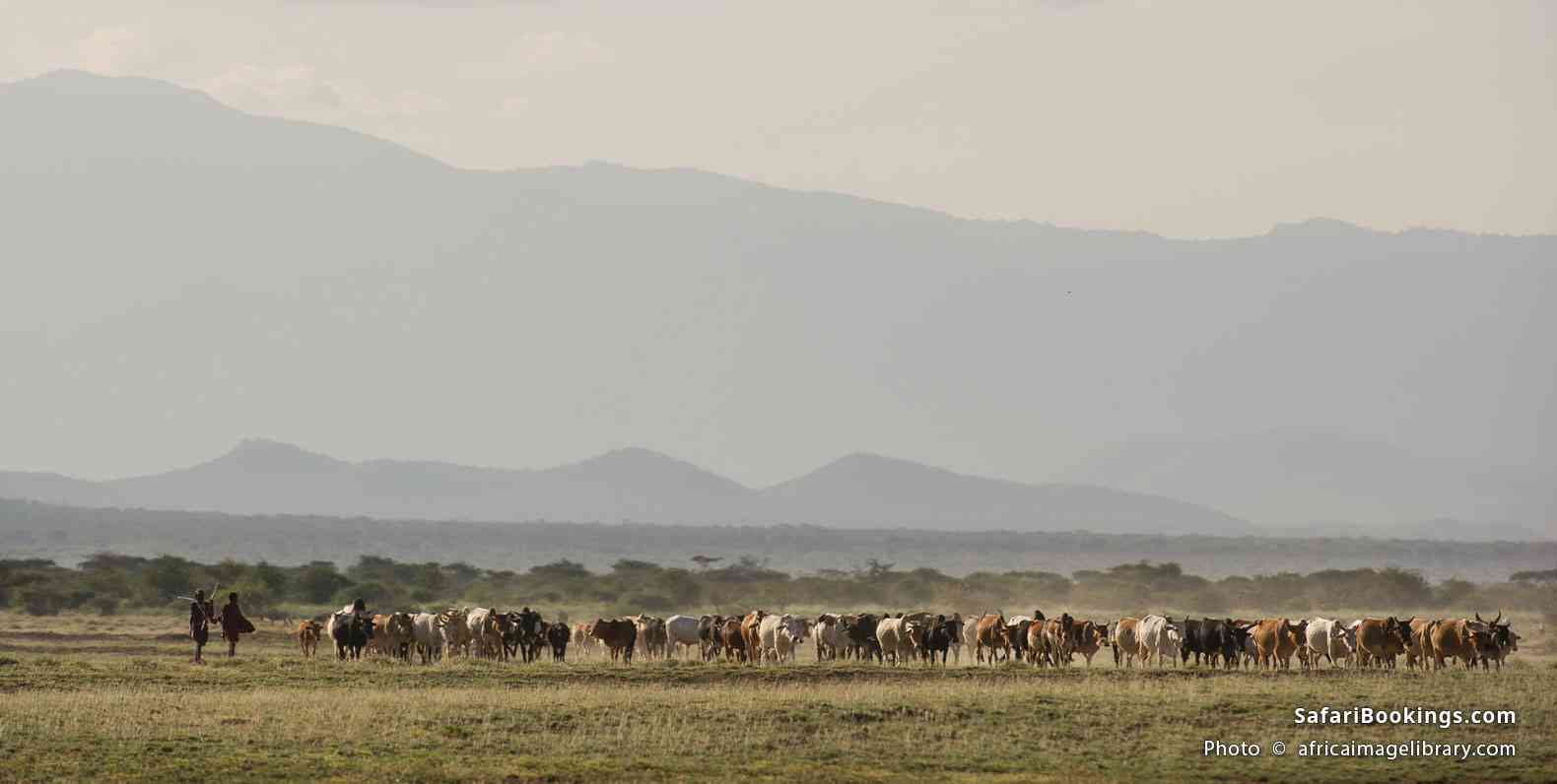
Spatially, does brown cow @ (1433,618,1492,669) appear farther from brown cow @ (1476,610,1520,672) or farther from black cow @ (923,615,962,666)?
black cow @ (923,615,962,666)

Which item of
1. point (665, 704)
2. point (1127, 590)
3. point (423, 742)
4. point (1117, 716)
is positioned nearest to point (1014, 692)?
point (1117, 716)

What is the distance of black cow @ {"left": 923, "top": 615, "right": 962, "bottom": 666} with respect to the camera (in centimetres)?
4803

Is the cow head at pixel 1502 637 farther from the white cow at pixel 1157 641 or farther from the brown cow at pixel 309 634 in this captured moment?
the brown cow at pixel 309 634

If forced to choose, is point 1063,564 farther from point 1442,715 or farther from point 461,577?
point 1442,715

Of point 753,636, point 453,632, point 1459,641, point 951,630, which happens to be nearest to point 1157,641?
point 951,630

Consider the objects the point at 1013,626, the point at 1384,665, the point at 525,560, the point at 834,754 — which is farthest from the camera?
the point at 525,560

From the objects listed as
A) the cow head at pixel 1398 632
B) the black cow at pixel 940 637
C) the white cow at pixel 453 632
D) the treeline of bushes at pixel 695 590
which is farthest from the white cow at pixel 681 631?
the treeline of bushes at pixel 695 590

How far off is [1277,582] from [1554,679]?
59.4 metres

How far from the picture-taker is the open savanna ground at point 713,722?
1109 inches

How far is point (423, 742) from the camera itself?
30.4 m

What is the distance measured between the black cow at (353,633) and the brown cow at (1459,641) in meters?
23.5

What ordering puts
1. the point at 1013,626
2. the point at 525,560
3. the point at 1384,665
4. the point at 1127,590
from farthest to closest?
the point at 525,560
the point at 1127,590
the point at 1013,626
the point at 1384,665

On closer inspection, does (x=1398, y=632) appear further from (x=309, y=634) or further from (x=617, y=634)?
(x=309, y=634)

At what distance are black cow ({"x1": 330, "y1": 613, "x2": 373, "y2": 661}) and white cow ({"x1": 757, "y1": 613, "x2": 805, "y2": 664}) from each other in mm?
8979
